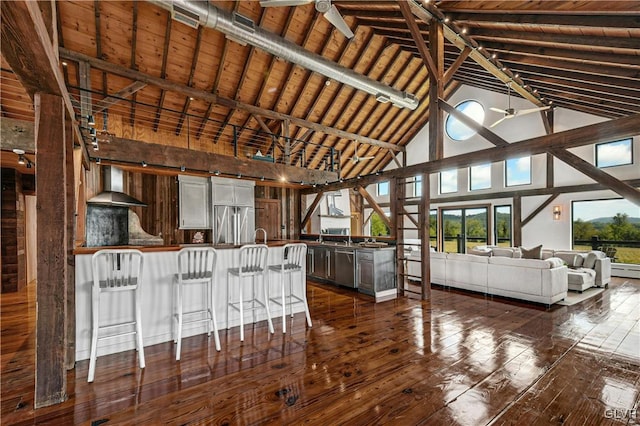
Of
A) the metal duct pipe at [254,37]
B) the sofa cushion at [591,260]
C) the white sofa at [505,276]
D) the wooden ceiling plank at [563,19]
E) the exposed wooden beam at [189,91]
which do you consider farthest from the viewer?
the sofa cushion at [591,260]

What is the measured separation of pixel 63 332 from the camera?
7.67 feet

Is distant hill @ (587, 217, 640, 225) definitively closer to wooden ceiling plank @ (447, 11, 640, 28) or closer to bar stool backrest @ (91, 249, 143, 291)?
wooden ceiling plank @ (447, 11, 640, 28)

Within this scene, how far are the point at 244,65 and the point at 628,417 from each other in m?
7.94

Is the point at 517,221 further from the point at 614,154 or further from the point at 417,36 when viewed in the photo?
the point at 417,36

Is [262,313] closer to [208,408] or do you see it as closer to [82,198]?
[208,408]

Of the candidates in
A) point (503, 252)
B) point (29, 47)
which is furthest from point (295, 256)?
point (503, 252)

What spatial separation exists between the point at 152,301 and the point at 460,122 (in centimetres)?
1061

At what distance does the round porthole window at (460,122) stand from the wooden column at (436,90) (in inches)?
208

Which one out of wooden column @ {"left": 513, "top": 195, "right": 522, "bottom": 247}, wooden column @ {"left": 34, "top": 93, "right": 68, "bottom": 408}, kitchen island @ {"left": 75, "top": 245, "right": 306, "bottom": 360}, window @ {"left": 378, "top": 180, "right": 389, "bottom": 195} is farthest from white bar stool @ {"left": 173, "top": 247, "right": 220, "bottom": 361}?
window @ {"left": 378, "top": 180, "right": 389, "bottom": 195}

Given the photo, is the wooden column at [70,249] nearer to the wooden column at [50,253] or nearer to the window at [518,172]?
the wooden column at [50,253]

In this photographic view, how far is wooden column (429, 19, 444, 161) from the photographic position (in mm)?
5258

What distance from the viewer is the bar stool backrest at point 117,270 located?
2717 millimetres

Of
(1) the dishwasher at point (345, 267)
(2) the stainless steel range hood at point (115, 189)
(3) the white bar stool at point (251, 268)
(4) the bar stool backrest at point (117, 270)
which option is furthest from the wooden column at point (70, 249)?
(1) the dishwasher at point (345, 267)

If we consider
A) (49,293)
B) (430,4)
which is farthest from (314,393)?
(430,4)
